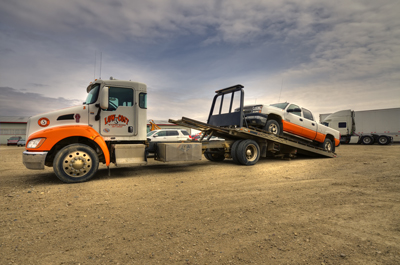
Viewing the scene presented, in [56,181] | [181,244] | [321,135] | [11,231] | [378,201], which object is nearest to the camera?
[181,244]

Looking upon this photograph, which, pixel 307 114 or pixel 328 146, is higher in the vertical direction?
pixel 307 114

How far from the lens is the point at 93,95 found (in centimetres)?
687

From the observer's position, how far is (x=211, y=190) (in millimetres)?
5414

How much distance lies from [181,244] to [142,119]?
494cm

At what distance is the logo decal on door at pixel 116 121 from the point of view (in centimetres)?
687

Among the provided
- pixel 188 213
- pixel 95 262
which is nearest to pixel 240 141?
pixel 188 213

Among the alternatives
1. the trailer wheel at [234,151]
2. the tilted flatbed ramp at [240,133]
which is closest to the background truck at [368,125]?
the tilted flatbed ramp at [240,133]

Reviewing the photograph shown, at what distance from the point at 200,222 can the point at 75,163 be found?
4186 mm

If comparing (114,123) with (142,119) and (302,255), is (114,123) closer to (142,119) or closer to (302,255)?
(142,119)

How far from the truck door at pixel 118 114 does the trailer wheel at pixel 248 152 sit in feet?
13.8

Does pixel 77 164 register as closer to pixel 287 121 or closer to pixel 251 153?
pixel 251 153

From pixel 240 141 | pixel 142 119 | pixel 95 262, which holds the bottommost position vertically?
pixel 95 262

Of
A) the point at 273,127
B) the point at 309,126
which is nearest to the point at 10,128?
the point at 273,127

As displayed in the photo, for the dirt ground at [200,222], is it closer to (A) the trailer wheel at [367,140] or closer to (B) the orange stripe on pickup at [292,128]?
(B) the orange stripe on pickup at [292,128]
